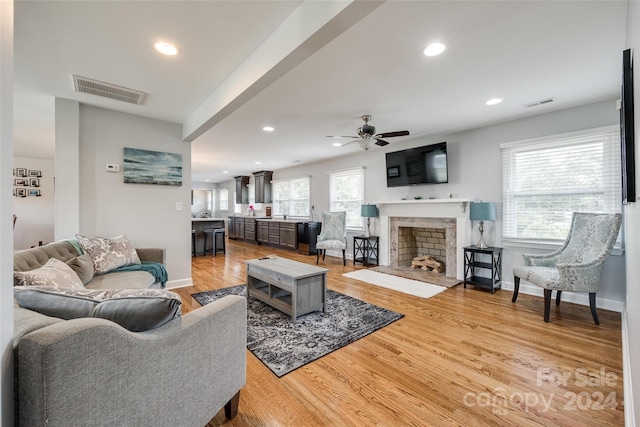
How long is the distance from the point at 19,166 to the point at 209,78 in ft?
25.0

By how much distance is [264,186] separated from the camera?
866 centimetres

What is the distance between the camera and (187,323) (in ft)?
3.87

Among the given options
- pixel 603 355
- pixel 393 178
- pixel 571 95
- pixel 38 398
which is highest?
pixel 571 95

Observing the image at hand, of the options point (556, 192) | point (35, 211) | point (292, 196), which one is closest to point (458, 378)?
point (556, 192)

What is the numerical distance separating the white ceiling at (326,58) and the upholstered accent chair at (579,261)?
1458 mm

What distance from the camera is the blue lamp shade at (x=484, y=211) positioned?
3836 mm

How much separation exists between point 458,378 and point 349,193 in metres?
4.82

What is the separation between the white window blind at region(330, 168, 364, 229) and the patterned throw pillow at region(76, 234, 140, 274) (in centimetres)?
436

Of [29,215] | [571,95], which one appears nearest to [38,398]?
[571,95]

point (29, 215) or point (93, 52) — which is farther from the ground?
point (93, 52)

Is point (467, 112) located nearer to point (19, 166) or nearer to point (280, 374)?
point (280, 374)

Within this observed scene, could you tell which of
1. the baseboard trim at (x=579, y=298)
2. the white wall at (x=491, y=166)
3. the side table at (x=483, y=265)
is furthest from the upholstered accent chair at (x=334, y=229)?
the baseboard trim at (x=579, y=298)

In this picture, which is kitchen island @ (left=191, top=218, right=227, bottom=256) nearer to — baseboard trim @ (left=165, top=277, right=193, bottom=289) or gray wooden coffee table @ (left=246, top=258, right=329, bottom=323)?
baseboard trim @ (left=165, top=277, right=193, bottom=289)

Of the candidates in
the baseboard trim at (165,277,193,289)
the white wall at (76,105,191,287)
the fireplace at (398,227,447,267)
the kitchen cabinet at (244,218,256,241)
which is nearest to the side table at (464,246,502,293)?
the fireplace at (398,227,447,267)
